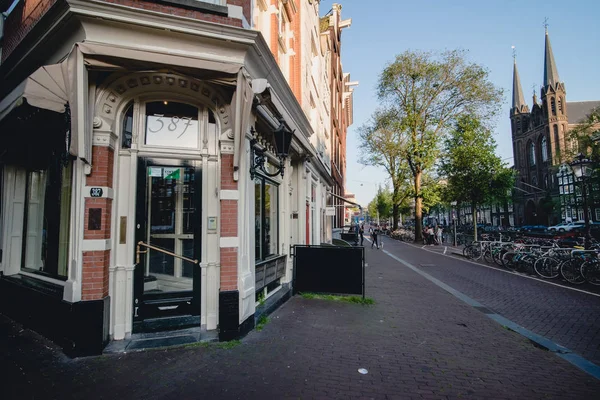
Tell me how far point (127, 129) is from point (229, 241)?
7.50 feet

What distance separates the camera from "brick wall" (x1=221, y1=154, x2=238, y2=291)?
4797 millimetres

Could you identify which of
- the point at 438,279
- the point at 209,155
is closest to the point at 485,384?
the point at 209,155

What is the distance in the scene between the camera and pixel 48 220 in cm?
553

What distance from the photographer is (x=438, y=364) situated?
4.10 m

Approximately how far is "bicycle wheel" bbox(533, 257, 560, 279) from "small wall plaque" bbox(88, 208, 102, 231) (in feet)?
42.4

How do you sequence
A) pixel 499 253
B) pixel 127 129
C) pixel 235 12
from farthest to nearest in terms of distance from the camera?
pixel 499 253 < pixel 235 12 < pixel 127 129

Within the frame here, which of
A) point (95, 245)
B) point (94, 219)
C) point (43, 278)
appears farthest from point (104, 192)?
point (43, 278)

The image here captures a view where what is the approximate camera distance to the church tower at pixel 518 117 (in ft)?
242

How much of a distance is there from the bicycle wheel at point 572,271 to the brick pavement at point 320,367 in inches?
253

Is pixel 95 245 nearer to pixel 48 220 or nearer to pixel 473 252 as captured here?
pixel 48 220

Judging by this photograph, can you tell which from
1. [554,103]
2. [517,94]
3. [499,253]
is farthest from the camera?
[517,94]

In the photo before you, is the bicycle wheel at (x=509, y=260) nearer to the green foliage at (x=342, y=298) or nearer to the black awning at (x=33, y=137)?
the green foliage at (x=342, y=298)

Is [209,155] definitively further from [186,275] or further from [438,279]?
[438,279]

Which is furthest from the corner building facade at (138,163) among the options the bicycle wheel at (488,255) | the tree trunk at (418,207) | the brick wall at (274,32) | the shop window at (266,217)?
the tree trunk at (418,207)
